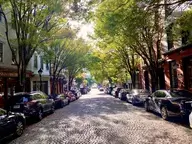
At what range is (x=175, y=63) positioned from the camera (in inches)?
887

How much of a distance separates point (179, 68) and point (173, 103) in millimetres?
10841

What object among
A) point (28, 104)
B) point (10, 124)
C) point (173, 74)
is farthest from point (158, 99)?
point (173, 74)

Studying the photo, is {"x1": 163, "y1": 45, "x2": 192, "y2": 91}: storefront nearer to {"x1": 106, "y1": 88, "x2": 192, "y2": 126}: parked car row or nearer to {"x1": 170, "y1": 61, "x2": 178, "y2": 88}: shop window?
{"x1": 170, "y1": 61, "x2": 178, "y2": 88}: shop window

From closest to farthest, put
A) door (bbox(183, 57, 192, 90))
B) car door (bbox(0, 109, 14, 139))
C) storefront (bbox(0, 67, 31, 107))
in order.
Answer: car door (bbox(0, 109, 14, 139)) → door (bbox(183, 57, 192, 90)) → storefront (bbox(0, 67, 31, 107))

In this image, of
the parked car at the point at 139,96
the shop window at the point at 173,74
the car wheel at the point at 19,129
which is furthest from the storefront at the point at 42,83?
the car wheel at the point at 19,129

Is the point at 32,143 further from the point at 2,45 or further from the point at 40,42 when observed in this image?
the point at 2,45

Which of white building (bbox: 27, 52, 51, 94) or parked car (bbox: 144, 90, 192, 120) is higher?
Result: white building (bbox: 27, 52, 51, 94)

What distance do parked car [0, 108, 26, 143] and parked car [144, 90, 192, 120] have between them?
22.3ft

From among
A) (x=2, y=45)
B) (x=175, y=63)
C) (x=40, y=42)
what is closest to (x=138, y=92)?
(x=175, y=63)

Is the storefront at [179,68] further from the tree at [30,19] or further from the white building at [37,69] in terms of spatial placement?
the white building at [37,69]

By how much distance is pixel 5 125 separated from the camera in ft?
26.9

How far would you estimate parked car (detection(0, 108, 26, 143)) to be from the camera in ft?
26.4

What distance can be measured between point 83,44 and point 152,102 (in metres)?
18.0

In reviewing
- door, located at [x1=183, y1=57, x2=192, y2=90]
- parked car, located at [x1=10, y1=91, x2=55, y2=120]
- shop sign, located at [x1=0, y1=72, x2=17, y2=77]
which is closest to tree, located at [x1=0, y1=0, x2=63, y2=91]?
shop sign, located at [x1=0, y1=72, x2=17, y2=77]
